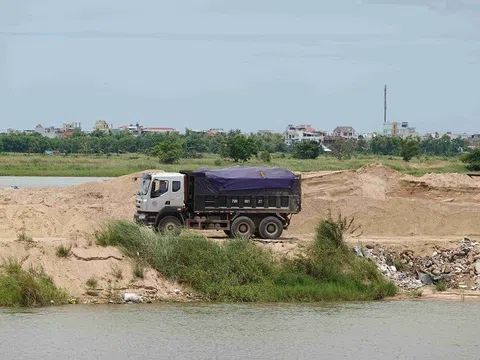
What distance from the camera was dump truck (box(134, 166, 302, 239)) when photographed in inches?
1340

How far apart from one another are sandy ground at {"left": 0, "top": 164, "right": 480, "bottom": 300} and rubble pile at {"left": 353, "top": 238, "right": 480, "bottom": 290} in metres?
0.61

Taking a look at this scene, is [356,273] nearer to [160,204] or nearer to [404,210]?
[160,204]

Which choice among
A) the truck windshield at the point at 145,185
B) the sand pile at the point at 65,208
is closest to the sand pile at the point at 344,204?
the sand pile at the point at 65,208

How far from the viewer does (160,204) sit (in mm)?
34062

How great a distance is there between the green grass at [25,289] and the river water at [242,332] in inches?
21.5

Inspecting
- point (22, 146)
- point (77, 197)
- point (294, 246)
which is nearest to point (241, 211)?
point (294, 246)

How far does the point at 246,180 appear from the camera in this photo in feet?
113

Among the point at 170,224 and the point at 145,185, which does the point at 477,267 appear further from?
the point at 145,185

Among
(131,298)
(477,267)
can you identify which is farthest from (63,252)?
(477,267)

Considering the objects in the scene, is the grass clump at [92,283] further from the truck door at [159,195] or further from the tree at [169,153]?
the tree at [169,153]

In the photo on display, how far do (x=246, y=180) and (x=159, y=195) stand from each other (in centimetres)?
272

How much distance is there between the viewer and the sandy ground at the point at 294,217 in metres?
30.7

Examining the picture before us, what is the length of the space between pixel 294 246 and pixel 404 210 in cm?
845

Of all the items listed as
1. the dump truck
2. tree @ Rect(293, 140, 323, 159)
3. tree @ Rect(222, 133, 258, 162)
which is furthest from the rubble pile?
tree @ Rect(293, 140, 323, 159)
